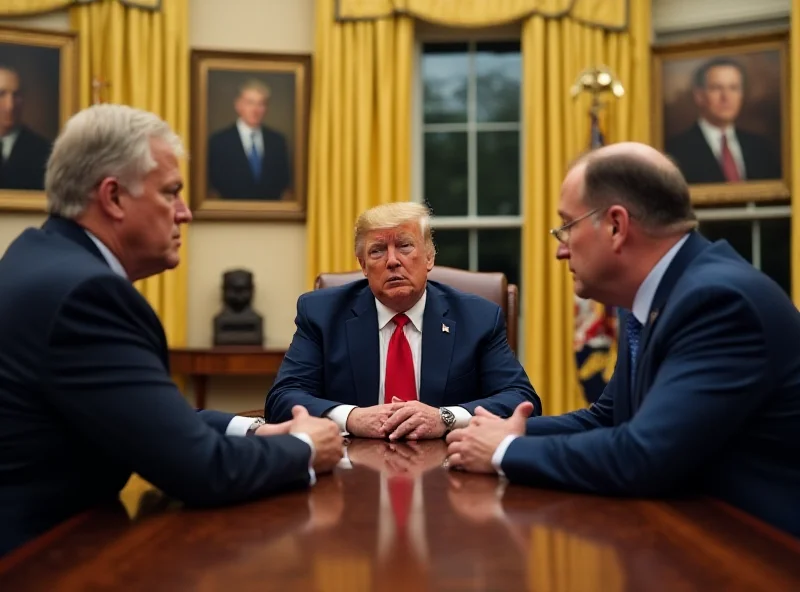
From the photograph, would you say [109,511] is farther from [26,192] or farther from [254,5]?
[254,5]

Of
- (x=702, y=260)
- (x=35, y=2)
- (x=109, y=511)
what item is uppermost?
(x=35, y=2)

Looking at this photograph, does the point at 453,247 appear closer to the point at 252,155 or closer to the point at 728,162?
the point at 252,155

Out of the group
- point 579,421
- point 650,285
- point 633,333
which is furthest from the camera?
point 579,421

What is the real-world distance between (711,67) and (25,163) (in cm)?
544

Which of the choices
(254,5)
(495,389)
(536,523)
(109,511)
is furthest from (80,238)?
(254,5)

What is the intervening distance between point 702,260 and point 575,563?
0.92m

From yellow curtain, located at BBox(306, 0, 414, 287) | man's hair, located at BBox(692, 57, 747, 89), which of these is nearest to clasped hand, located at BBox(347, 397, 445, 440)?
yellow curtain, located at BBox(306, 0, 414, 287)

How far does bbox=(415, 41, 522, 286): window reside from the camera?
749cm

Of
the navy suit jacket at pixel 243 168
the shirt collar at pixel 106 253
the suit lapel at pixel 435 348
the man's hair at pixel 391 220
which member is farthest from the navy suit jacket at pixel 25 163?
the shirt collar at pixel 106 253

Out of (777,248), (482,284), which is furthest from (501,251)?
(482,284)

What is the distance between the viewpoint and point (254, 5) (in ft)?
24.1

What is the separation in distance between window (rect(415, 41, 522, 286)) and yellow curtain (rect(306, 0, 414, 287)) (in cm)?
44

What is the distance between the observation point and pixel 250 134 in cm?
733

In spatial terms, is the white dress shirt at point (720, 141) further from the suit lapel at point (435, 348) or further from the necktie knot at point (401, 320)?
the necktie knot at point (401, 320)
